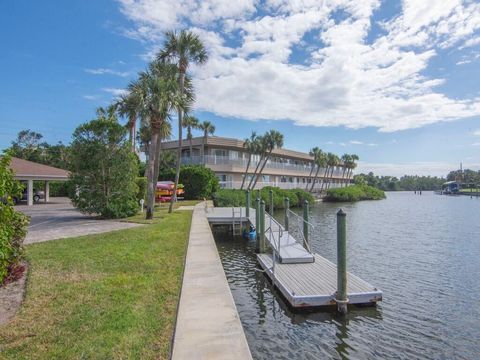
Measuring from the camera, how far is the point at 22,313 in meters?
6.16

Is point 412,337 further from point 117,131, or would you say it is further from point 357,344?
point 117,131

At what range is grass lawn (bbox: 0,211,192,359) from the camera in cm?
496

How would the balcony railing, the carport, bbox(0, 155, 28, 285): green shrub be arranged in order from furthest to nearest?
the balcony railing, the carport, bbox(0, 155, 28, 285): green shrub

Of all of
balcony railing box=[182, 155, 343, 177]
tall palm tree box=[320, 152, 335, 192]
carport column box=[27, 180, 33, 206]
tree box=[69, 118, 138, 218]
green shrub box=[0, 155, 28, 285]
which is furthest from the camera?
tall palm tree box=[320, 152, 335, 192]

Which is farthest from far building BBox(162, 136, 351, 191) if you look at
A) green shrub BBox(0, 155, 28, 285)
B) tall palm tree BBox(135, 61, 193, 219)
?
green shrub BBox(0, 155, 28, 285)

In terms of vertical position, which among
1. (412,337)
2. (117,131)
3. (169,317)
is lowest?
(412,337)

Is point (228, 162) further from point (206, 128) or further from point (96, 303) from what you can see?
point (96, 303)

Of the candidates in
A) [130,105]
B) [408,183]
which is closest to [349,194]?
[130,105]

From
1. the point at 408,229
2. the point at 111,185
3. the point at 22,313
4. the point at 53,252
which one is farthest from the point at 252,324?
the point at 408,229

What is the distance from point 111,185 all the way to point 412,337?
18784mm

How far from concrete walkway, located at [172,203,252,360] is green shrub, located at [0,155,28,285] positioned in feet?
11.3

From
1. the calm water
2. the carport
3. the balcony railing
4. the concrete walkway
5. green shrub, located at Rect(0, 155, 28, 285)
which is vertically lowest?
the calm water

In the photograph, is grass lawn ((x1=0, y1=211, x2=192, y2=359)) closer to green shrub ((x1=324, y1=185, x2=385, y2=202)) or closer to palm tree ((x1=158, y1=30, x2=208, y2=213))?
palm tree ((x1=158, y1=30, x2=208, y2=213))

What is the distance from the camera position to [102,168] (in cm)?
2131
